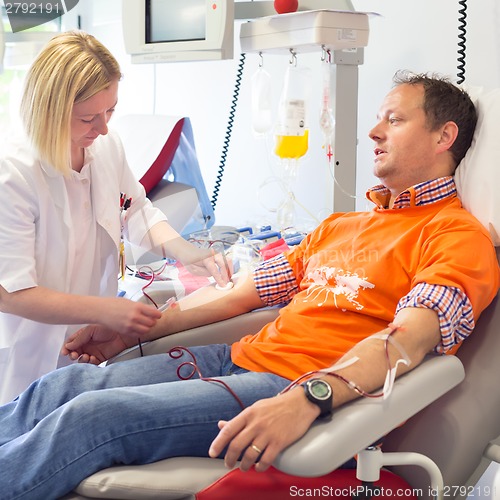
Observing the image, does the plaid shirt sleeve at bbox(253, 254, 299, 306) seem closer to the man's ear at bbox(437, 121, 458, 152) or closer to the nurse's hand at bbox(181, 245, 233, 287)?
the nurse's hand at bbox(181, 245, 233, 287)

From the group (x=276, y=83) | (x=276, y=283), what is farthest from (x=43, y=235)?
(x=276, y=83)

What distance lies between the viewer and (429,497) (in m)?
1.35

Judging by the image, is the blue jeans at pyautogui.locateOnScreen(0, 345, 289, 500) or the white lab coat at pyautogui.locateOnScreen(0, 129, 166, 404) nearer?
the blue jeans at pyautogui.locateOnScreen(0, 345, 289, 500)

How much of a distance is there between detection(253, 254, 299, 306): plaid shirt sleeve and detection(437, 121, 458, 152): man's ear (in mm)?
459

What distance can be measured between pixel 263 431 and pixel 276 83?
2.36 meters

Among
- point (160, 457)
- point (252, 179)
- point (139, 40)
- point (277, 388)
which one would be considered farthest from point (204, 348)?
point (252, 179)

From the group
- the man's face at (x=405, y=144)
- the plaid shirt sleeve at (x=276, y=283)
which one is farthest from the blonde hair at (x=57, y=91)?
the man's face at (x=405, y=144)

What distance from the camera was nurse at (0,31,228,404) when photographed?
1.68 m

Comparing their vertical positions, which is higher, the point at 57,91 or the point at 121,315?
the point at 57,91

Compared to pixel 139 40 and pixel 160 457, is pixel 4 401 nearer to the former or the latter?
pixel 160 457

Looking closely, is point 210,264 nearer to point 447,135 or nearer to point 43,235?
point 43,235

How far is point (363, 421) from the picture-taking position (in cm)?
119

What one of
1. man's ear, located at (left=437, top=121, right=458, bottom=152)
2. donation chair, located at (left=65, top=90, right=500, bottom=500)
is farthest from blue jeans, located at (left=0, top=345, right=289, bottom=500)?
man's ear, located at (left=437, top=121, right=458, bottom=152)

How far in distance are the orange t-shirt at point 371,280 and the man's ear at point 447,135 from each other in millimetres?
131
